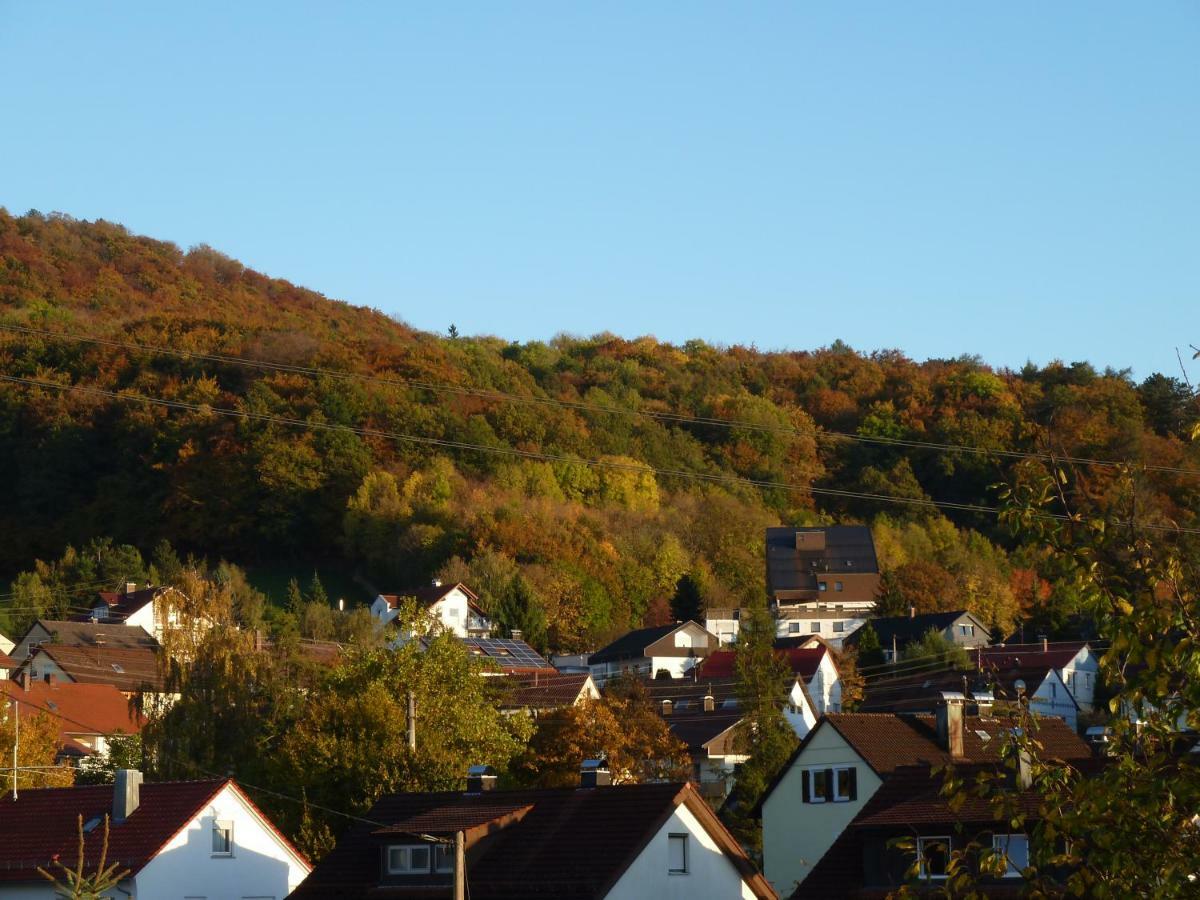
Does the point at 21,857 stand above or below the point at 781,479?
below

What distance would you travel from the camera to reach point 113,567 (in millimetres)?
93062

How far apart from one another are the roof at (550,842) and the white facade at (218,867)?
306 centimetres

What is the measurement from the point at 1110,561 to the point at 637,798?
16818 millimetres

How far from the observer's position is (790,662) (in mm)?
67250

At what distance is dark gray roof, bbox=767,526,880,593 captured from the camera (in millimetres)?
99688

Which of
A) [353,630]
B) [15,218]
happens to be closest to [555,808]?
[353,630]

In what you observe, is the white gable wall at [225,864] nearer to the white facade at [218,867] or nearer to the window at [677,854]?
the white facade at [218,867]

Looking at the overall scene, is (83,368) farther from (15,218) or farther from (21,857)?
(21,857)

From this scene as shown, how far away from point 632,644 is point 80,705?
29.8 metres

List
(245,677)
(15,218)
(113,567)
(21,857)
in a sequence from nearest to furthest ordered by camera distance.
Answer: (21,857) → (245,677) → (113,567) → (15,218)

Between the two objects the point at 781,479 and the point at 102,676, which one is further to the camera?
the point at 781,479

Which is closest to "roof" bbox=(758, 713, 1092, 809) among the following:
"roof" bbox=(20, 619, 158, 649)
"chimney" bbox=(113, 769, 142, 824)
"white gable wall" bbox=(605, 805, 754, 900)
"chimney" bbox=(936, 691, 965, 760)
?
"chimney" bbox=(936, 691, 965, 760)

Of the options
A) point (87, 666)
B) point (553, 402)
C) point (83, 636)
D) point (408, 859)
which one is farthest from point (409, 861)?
point (83, 636)

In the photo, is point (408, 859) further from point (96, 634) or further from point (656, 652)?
point (96, 634)
